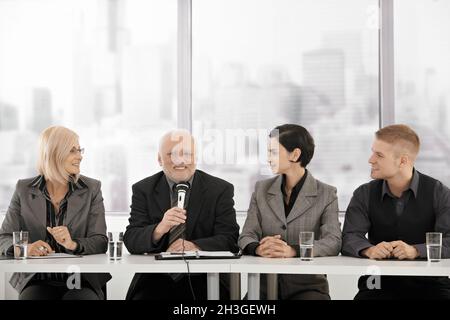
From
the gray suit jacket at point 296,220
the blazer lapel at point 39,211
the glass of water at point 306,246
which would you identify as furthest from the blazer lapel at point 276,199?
the blazer lapel at point 39,211

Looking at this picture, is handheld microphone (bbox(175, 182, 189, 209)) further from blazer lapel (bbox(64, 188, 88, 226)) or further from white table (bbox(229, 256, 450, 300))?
blazer lapel (bbox(64, 188, 88, 226))

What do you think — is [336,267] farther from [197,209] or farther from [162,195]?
[162,195]

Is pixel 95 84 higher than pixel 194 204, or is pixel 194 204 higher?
pixel 95 84

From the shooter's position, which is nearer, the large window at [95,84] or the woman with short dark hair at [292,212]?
the woman with short dark hair at [292,212]

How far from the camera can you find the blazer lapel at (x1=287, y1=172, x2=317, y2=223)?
3.37 meters

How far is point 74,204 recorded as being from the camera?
339 cm

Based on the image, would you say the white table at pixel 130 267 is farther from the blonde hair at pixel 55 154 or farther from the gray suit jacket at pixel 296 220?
the blonde hair at pixel 55 154

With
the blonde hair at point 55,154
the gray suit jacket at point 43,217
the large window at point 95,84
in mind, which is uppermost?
the large window at point 95,84

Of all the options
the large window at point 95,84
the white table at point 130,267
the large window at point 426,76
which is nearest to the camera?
the white table at point 130,267

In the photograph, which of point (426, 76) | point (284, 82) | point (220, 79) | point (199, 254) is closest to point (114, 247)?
point (199, 254)

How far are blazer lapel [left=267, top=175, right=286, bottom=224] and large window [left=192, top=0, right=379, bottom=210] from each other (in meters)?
1.56

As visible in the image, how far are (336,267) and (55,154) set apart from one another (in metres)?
1.54

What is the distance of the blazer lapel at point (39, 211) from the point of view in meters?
3.36

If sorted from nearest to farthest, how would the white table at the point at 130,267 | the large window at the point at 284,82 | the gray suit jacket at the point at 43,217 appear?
the white table at the point at 130,267 < the gray suit jacket at the point at 43,217 < the large window at the point at 284,82
